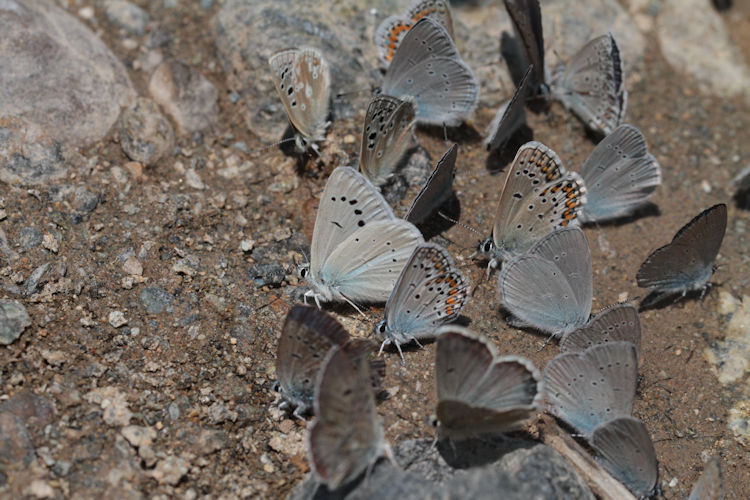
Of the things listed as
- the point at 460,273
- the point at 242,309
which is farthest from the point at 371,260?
the point at 242,309

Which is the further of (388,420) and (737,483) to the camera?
(737,483)

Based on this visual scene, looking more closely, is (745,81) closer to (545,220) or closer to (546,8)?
(546,8)

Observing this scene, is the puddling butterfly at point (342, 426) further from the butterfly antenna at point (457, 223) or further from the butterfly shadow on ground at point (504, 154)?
the butterfly shadow on ground at point (504, 154)

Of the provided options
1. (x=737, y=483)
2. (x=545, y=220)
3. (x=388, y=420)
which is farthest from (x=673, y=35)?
(x=388, y=420)

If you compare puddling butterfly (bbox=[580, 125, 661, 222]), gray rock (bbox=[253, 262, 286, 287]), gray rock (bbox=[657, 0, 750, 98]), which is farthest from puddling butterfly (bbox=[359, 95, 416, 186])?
gray rock (bbox=[657, 0, 750, 98])

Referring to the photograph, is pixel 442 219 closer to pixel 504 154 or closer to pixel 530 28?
pixel 504 154

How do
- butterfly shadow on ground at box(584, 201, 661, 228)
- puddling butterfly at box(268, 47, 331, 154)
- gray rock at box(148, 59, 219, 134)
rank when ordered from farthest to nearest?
butterfly shadow on ground at box(584, 201, 661, 228), gray rock at box(148, 59, 219, 134), puddling butterfly at box(268, 47, 331, 154)

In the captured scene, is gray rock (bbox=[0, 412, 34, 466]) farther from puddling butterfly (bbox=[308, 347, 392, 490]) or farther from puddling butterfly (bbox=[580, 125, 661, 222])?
puddling butterfly (bbox=[580, 125, 661, 222])
